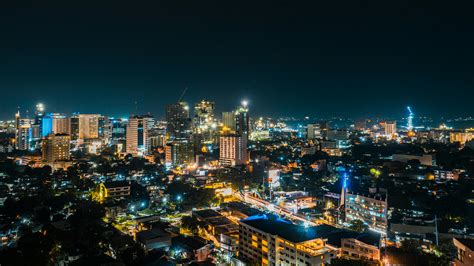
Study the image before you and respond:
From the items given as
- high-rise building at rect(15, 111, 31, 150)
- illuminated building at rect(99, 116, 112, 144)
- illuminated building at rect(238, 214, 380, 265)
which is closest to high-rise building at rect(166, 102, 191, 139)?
illuminated building at rect(99, 116, 112, 144)

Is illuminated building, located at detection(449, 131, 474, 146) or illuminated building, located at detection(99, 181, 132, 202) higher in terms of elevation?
illuminated building, located at detection(449, 131, 474, 146)

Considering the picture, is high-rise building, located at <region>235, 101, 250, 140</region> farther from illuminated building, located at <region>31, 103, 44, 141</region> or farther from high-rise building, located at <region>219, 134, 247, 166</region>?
illuminated building, located at <region>31, 103, 44, 141</region>

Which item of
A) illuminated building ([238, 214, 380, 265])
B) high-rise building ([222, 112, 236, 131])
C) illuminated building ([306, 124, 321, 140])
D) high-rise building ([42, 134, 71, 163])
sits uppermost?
high-rise building ([222, 112, 236, 131])

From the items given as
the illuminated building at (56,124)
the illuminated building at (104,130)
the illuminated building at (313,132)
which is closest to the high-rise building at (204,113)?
the illuminated building at (104,130)

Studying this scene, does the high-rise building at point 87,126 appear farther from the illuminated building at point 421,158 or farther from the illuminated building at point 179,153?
the illuminated building at point 421,158

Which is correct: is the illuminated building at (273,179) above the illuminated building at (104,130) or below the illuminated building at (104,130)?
below

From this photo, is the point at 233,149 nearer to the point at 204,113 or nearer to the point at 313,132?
the point at 204,113
